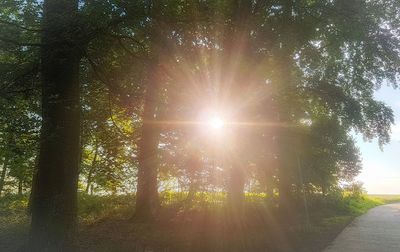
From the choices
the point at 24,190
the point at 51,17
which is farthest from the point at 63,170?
the point at 24,190

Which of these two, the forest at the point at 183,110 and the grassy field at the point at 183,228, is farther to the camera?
the grassy field at the point at 183,228

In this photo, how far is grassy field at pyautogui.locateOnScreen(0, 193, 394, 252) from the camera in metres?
11.8

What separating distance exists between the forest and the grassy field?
0.09 metres

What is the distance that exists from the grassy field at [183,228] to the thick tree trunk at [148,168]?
57 cm

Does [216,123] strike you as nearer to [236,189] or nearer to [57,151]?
[236,189]

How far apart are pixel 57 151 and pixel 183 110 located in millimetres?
8424

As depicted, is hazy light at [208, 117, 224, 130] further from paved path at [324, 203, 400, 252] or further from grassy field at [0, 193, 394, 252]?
paved path at [324, 203, 400, 252]

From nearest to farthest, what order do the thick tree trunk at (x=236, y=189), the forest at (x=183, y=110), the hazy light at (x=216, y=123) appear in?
the forest at (x=183, y=110) < the hazy light at (x=216, y=123) < the thick tree trunk at (x=236, y=189)

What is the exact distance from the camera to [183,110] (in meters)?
18.0

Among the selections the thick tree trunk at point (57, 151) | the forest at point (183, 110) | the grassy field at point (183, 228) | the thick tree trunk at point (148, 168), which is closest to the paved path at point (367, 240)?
the grassy field at point (183, 228)

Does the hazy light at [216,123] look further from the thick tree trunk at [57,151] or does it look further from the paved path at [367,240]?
the thick tree trunk at [57,151]

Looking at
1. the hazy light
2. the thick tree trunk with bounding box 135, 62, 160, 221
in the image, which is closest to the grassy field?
the thick tree trunk with bounding box 135, 62, 160, 221

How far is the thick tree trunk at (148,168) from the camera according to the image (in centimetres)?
1767

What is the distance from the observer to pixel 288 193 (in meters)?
23.1
